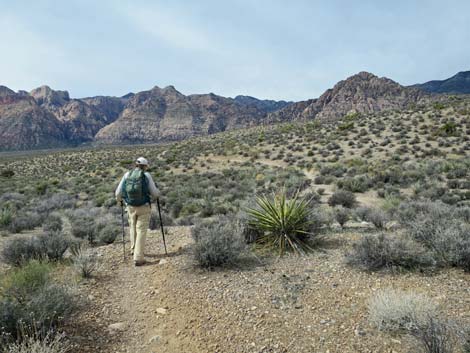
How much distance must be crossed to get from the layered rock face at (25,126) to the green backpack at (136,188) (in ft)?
580

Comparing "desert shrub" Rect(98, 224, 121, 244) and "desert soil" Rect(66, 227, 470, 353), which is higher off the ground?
"desert soil" Rect(66, 227, 470, 353)

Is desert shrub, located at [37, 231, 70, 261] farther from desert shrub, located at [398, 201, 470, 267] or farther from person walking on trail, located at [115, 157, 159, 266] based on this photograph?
desert shrub, located at [398, 201, 470, 267]

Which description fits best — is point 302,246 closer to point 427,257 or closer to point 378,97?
point 427,257

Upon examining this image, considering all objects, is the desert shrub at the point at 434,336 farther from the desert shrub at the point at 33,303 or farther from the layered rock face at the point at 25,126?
the layered rock face at the point at 25,126

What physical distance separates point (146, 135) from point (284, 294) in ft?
563

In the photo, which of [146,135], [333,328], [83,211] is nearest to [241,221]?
[333,328]

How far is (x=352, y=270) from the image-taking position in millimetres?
5379

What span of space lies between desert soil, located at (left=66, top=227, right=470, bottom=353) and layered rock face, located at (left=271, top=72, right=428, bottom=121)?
336ft

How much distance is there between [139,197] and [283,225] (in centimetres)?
288

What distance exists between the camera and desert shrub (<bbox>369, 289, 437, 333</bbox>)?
11.8ft

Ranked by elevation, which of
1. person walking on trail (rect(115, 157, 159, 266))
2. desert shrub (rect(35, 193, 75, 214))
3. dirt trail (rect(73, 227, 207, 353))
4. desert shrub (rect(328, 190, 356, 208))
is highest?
person walking on trail (rect(115, 157, 159, 266))

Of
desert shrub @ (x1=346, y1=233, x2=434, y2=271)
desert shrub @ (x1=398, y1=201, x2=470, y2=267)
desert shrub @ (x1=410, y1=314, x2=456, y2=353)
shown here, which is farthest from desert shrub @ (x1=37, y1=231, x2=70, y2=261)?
desert shrub @ (x1=398, y1=201, x2=470, y2=267)

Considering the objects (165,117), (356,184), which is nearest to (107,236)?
(356,184)

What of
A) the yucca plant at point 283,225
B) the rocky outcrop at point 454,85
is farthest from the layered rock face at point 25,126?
the rocky outcrop at point 454,85
